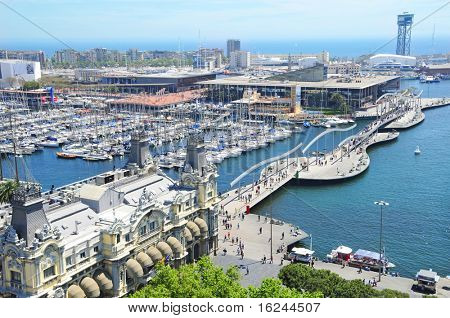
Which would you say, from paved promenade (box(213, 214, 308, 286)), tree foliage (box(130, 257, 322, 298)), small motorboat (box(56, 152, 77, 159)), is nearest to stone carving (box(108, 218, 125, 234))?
tree foliage (box(130, 257, 322, 298))

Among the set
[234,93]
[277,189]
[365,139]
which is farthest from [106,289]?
[234,93]

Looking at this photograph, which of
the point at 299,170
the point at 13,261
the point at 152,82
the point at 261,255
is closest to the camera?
the point at 13,261

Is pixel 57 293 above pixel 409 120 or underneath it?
above

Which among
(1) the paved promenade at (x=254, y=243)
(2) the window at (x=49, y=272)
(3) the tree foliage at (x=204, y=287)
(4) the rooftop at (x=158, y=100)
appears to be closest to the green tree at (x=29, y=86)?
(4) the rooftop at (x=158, y=100)

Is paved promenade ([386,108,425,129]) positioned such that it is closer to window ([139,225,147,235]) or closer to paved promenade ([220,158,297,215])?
paved promenade ([220,158,297,215])

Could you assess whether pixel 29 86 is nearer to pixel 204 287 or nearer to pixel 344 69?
pixel 344 69

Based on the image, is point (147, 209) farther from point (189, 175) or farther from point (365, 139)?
point (365, 139)

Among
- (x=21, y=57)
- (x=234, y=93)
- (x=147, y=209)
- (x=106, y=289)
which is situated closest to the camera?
(x=106, y=289)

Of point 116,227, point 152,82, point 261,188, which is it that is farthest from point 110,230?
point 152,82
